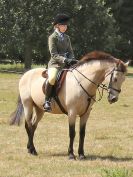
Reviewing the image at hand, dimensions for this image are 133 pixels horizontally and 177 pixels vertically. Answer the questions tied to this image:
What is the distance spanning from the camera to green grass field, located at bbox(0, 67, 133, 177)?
9.29m

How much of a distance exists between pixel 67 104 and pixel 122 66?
134cm

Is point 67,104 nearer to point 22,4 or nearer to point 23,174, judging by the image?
point 23,174

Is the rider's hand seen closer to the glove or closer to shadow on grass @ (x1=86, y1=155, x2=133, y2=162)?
the glove

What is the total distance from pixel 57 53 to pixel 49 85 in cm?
67

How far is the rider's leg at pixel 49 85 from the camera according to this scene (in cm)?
1065

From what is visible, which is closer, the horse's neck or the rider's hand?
the horse's neck

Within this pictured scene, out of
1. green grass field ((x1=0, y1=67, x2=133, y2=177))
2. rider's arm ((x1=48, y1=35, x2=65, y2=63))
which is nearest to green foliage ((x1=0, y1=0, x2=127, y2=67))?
green grass field ((x1=0, y1=67, x2=133, y2=177))

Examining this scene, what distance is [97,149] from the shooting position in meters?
11.8

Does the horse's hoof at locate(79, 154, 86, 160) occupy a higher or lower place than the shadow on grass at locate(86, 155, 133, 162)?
higher

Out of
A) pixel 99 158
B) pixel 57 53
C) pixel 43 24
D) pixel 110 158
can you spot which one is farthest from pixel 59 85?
pixel 43 24

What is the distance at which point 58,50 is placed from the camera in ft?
35.7

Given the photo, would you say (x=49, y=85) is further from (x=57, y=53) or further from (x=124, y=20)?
(x=124, y=20)

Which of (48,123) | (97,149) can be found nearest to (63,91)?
(97,149)

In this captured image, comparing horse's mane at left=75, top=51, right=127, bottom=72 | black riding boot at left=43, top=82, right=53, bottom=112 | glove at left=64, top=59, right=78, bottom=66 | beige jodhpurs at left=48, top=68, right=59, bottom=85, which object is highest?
horse's mane at left=75, top=51, right=127, bottom=72
